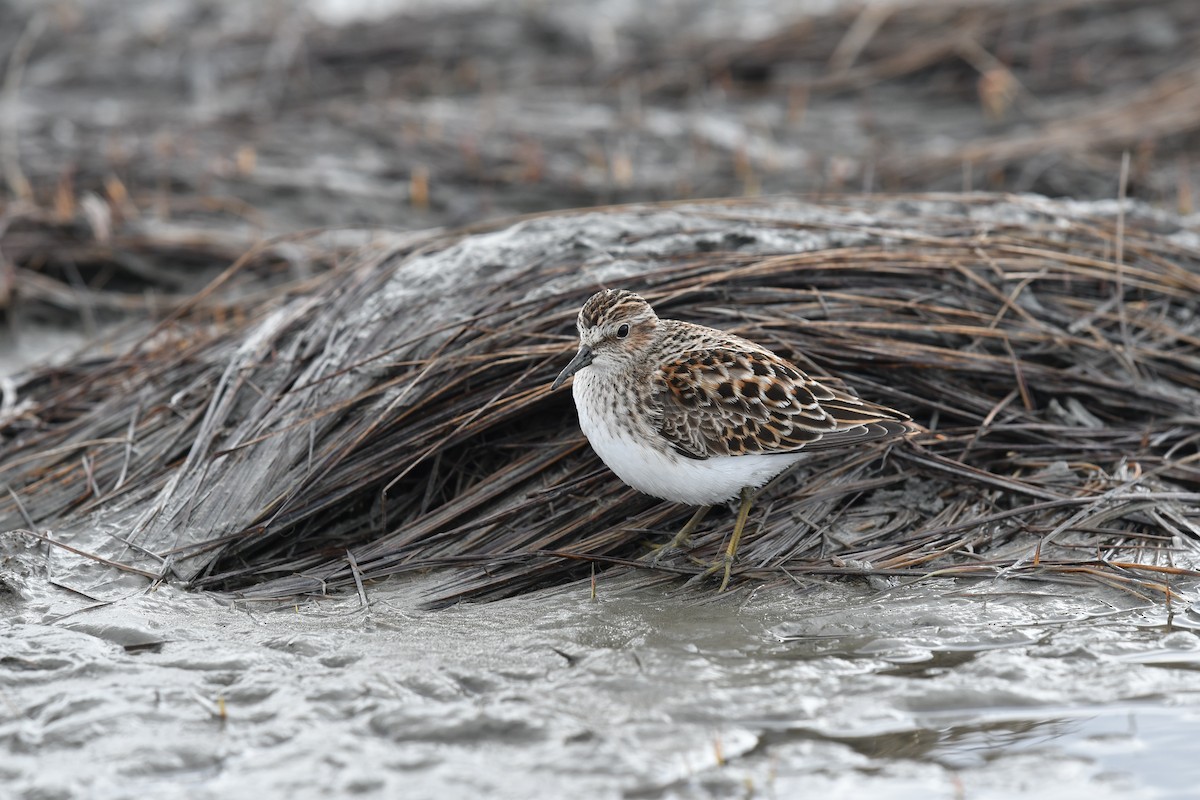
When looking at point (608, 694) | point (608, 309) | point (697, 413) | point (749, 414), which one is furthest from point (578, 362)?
point (608, 694)

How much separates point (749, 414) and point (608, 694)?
1276 millimetres

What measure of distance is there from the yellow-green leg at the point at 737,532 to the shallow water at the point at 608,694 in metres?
0.09

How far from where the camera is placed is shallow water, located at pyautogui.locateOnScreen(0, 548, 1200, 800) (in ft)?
11.9

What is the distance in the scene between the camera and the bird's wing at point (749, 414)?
15.7 feet

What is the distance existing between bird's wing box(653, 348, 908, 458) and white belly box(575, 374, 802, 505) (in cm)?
6

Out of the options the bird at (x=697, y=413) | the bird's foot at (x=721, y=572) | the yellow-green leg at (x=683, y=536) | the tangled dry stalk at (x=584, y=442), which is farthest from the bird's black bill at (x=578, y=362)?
the bird's foot at (x=721, y=572)

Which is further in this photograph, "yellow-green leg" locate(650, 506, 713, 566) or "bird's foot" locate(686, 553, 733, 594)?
"yellow-green leg" locate(650, 506, 713, 566)

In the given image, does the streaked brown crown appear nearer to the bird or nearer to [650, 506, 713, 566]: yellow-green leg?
the bird

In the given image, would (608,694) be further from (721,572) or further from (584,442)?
(584,442)

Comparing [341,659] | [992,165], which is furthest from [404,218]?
[341,659]

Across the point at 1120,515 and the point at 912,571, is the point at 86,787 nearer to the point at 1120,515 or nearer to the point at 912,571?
the point at 912,571

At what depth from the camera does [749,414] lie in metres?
4.79

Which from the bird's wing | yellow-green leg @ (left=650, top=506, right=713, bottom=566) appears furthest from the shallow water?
the bird's wing

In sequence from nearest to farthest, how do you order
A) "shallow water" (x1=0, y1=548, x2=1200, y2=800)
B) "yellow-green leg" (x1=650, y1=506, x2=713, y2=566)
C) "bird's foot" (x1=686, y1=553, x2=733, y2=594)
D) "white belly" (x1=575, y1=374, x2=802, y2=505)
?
"shallow water" (x1=0, y1=548, x2=1200, y2=800), "white belly" (x1=575, y1=374, x2=802, y2=505), "bird's foot" (x1=686, y1=553, x2=733, y2=594), "yellow-green leg" (x1=650, y1=506, x2=713, y2=566)
